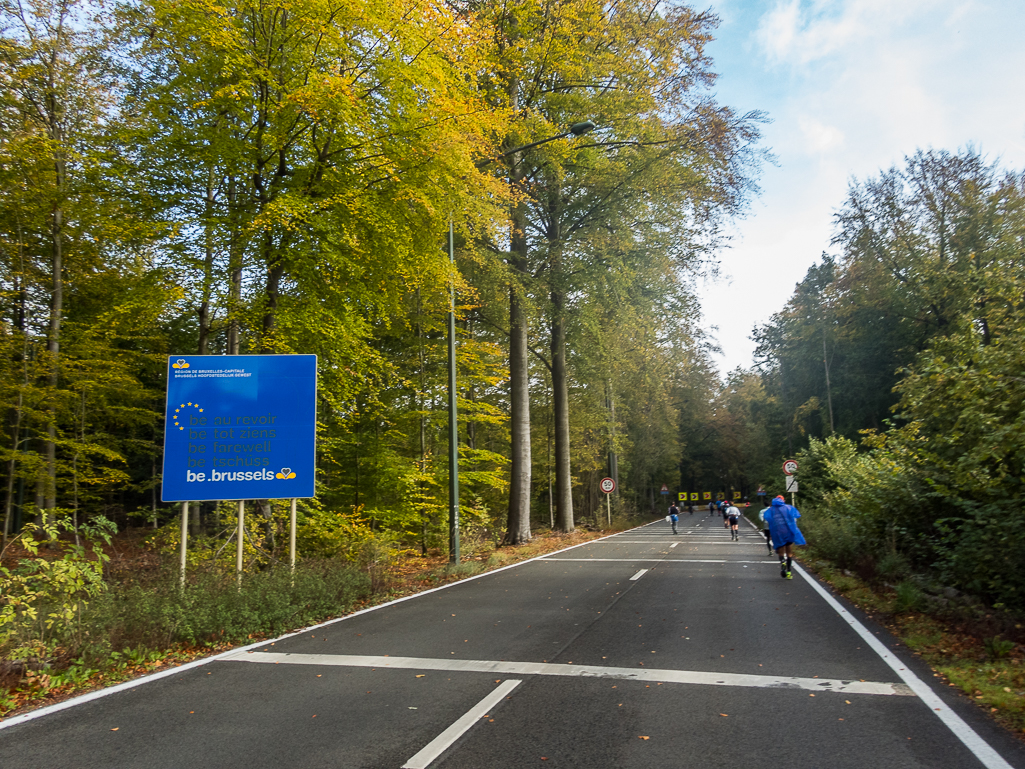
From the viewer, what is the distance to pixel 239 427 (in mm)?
9914

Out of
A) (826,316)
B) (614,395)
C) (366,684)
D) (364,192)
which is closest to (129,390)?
(364,192)

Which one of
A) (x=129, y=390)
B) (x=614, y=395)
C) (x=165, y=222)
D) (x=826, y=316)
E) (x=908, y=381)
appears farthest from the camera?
(x=826, y=316)

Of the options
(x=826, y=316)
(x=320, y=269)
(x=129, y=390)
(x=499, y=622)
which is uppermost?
(x=826, y=316)

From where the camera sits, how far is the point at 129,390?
19.1 meters

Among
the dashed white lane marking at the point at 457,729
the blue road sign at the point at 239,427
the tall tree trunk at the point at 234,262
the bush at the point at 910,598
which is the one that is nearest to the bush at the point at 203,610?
the blue road sign at the point at 239,427

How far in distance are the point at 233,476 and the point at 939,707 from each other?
9.00 meters

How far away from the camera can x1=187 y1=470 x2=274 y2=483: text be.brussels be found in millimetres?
9531

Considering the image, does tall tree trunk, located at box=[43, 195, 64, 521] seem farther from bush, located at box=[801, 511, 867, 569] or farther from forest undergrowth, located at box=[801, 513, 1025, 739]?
bush, located at box=[801, 511, 867, 569]

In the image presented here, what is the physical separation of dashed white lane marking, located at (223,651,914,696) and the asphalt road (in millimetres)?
28

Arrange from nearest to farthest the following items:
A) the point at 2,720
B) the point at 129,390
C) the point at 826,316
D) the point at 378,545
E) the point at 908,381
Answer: the point at 2,720 < the point at 908,381 < the point at 378,545 < the point at 129,390 < the point at 826,316

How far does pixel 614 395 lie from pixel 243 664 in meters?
39.2

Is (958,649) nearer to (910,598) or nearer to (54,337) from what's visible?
(910,598)

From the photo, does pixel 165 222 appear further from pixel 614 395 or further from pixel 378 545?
pixel 614 395

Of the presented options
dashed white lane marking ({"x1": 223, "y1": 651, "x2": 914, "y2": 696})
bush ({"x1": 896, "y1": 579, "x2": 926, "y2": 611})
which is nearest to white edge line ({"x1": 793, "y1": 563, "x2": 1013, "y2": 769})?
dashed white lane marking ({"x1": 223, "y1": 651, "x2": 914, "y2": 696})
